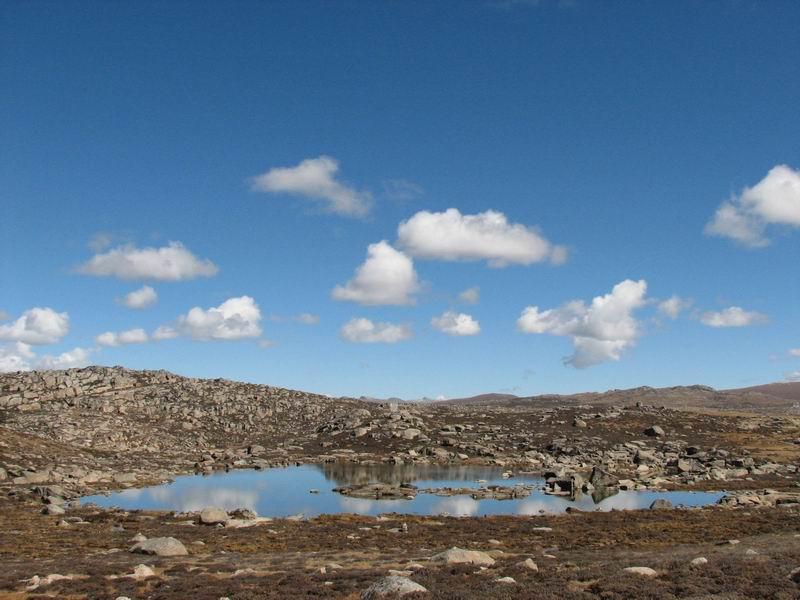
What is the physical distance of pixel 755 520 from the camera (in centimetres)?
5047

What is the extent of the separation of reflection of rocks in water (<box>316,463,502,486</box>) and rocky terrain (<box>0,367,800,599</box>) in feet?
6.50

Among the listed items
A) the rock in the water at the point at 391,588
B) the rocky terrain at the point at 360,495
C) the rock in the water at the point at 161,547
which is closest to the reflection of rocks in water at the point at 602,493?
the rocky terrain at the point at 360,495

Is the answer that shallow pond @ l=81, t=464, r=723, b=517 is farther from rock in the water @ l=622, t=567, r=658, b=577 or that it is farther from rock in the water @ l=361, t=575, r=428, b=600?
rock in the water @ l=361, t=575, r=428, b=600

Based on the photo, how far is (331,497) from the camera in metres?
69.6

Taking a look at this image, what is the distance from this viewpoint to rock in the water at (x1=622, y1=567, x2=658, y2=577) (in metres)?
28.6

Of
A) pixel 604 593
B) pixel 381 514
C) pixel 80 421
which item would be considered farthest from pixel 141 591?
pixel 80 421

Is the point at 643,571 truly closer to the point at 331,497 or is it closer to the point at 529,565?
the point at 529,565

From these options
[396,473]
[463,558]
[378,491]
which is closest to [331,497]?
[378,491]

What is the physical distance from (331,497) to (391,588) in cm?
4607

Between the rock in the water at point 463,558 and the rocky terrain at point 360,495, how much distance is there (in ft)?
1.13

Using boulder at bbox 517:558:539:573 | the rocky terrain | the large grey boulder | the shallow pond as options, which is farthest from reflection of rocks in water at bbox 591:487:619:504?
boulder at bbox 517:558:539:573

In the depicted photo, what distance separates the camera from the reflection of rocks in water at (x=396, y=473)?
85000 mm

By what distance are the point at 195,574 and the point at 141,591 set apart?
4.17m

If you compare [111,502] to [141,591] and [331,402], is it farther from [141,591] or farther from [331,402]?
[331,402]
